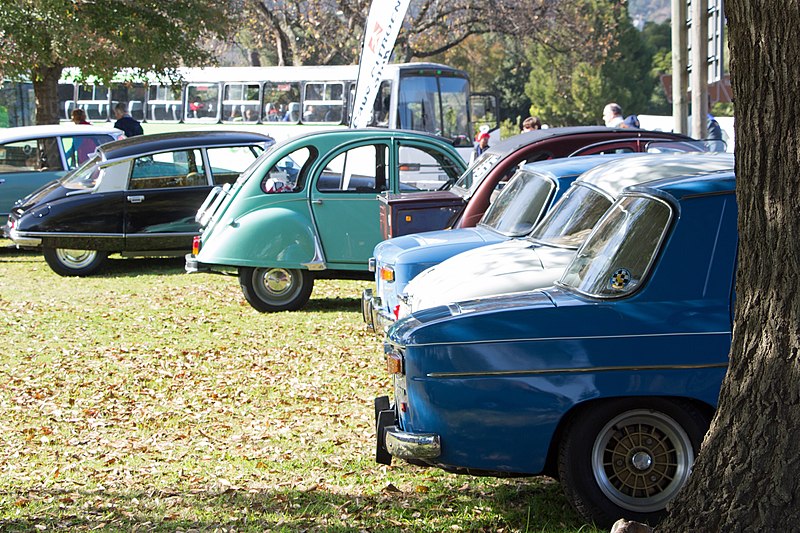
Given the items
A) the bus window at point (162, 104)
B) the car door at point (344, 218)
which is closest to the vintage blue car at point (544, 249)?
the car door at point (344, 218)

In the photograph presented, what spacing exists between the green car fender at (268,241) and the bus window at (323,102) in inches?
692

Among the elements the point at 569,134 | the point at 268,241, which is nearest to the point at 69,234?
the point at 268,241

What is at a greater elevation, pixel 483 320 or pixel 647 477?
pixel 483 320

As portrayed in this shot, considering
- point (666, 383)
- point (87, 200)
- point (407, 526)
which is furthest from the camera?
point (87, 200)

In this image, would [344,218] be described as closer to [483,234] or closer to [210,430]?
[483,234]

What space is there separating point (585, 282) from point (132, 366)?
5.42m

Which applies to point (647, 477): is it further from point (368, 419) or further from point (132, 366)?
point (132, 366)

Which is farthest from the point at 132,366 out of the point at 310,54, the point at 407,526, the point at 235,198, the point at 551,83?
the point at 551,83

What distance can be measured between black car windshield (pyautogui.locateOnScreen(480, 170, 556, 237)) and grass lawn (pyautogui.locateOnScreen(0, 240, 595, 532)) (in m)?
1.60

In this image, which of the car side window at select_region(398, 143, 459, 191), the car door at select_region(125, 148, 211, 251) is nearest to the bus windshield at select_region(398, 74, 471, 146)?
the car door at select_region(125, 148, 211, 251)

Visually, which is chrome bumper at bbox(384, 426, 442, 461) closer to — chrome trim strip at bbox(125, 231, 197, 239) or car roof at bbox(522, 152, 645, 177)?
car roof at bbox(522, 152, 645, 177)

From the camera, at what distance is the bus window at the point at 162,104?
32.3m

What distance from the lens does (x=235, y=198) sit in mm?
12078

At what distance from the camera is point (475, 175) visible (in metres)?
10.9
